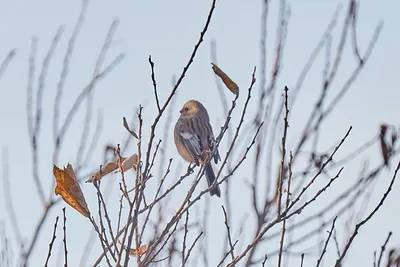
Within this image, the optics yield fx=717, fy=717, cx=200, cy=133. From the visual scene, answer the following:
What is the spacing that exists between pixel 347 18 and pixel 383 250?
194 cm

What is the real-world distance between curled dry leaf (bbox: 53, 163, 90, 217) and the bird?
11.4 ft

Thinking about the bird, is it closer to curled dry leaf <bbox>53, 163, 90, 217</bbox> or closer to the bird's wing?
the bird's wing

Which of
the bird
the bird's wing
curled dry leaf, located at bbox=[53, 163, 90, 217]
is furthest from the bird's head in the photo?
curled dry leaf, located at bbox=[53, 163, 90, 217]

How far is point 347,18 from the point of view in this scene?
14.8 ft

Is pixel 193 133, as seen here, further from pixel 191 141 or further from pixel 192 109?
pixel 192 109

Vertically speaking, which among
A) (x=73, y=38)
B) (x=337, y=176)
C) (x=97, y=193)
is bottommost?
(x=97, y=193)

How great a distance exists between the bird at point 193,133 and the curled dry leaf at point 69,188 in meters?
3.47

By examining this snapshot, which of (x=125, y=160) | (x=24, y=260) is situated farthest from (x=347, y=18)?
(x=24, y=260)

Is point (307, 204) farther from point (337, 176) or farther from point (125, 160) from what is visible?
point (125, 160)

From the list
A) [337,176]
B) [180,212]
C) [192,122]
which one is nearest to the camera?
[180,212]

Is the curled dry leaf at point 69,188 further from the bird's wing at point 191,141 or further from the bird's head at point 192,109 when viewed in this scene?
the bird's head at point 192,109

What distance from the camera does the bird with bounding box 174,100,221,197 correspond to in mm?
6840

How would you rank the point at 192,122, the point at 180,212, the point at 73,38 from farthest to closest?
the point at 192,122 → the point at 73,38 → the point at 180,212

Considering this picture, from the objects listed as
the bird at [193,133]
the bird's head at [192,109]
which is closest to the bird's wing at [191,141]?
the bird at [193,133]
